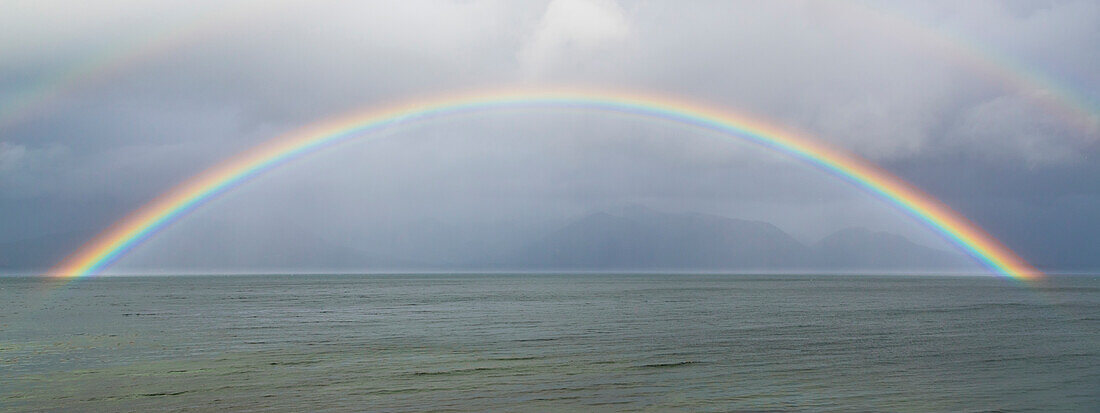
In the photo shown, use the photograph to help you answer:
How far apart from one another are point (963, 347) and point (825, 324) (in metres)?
19.6

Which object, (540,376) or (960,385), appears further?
(540,376)

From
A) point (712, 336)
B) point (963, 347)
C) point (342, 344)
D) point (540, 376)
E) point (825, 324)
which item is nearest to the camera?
point (540, 376)

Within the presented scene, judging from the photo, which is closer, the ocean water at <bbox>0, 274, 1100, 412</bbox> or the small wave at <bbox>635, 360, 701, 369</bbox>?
the ocean water at <bbox>0, 274, 1100, 412</bbox>

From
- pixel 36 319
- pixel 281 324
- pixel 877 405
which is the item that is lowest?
pixel 877 405

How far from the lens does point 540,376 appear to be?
3412cm

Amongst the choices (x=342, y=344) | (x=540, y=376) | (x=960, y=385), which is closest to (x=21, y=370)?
(x=342, y=344)

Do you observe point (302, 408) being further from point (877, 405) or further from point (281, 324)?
point (281, 324)

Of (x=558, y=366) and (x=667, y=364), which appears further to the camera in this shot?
(x=667, y=364)

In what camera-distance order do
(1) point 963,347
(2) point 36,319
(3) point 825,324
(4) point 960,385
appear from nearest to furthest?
(4) point 960,385
(1) point 963,347
(3) point 825,324
(2) point 36,319

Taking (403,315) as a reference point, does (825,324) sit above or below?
below

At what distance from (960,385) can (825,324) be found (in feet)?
115

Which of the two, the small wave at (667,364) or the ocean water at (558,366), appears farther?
the small wave at (667,364)


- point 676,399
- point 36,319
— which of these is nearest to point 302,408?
Answer: point 676,399

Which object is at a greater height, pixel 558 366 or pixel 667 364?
pixel 558 366
